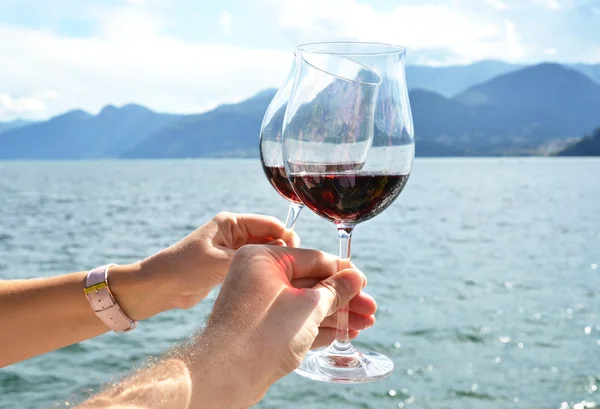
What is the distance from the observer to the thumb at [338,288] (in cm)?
173

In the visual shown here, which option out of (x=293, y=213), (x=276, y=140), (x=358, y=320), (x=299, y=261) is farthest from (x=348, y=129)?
(x=358, y=320)

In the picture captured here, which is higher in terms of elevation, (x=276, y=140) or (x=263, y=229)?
(x=276, y=140)

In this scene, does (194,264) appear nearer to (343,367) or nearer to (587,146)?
(343,367)

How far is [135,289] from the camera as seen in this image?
2541 mm

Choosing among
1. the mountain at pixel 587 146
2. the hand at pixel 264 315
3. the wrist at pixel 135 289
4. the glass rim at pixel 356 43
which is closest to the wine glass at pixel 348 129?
the glass rim at pixel 356 43

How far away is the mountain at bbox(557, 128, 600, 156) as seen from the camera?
469 ft

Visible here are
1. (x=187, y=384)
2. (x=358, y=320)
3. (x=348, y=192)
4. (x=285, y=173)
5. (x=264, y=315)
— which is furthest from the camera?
(x=358, y=320)

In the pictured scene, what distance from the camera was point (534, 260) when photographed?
28.7 metres

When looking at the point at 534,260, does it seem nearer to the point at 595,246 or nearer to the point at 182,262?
the point at 595,246

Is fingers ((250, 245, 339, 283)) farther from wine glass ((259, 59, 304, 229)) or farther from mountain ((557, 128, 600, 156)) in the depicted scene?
mountain ((557, 128, 600, 156))

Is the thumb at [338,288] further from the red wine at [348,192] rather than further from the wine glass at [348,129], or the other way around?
the red wine at [348,192]

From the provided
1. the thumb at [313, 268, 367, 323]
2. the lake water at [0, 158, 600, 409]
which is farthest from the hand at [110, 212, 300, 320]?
the thumb at [313, 268, 367, 323]

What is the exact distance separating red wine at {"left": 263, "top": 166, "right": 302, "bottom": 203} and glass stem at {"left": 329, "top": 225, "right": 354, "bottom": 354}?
31cm

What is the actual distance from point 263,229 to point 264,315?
2.95 feet
